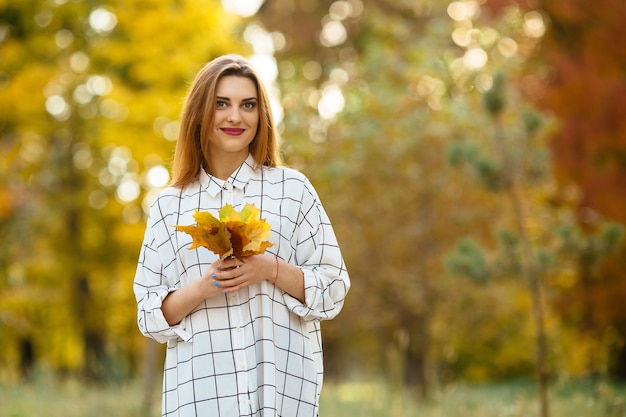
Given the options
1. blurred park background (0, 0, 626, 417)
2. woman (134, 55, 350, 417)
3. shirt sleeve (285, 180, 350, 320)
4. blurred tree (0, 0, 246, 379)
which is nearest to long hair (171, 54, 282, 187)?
woman (134, 55, 350, 417)

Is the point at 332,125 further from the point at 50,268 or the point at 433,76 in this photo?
the point at 50,268

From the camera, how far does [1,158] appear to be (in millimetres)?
11375

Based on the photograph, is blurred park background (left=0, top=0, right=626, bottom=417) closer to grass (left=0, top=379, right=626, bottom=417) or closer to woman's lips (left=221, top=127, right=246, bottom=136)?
grass (left=0, top=379, right=626, bottom=417)

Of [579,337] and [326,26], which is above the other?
[326,26]

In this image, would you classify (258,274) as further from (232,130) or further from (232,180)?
(232,130)

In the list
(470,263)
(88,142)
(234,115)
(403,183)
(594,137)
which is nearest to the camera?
(234,115)

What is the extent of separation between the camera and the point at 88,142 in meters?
13.2

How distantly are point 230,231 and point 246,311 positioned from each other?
32 centimetres

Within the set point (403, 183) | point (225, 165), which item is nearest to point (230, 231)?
point (225, 165)

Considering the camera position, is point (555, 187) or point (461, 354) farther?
point (461, 354)

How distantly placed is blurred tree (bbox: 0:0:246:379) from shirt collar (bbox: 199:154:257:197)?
4860 millimetres

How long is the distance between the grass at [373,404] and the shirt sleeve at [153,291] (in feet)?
10.7

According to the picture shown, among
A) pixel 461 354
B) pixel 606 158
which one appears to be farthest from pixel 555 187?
pixel 461 354

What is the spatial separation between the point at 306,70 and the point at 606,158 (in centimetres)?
944
